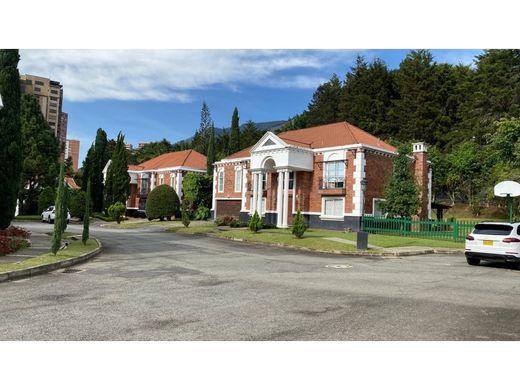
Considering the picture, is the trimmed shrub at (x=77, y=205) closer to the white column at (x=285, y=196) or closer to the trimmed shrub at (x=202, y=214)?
the trimmed shrub at (x=202, y=214)

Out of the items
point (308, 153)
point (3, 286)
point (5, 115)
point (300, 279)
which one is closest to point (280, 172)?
point (308, 153)

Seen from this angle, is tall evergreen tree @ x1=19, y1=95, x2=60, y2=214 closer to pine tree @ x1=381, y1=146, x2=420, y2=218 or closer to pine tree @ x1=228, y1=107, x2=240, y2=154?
pine tree @ x1=228, y1=107, x2=240, y2=154

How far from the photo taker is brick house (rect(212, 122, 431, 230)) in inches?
1160

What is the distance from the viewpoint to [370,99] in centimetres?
5766

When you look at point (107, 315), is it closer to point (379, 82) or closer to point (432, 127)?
point (432, 127)

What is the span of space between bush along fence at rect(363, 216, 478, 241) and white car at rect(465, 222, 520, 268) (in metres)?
9.69

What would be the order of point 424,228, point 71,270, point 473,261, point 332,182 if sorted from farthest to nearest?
point 332,182 < point 424,228 < point 473,261 < point 71,270

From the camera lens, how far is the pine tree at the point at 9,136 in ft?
61.8

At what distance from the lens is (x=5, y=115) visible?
19641 millimetres

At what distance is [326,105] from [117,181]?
35073 millimetres

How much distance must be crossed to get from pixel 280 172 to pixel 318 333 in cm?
2651

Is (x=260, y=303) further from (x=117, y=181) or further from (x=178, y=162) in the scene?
(x=117, y=181)

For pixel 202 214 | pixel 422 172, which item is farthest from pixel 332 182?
pixel 202 214

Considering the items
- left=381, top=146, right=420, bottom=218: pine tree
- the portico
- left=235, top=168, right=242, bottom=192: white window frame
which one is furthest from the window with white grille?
left=235, top=168, right=242, bottom=192: white window frame
